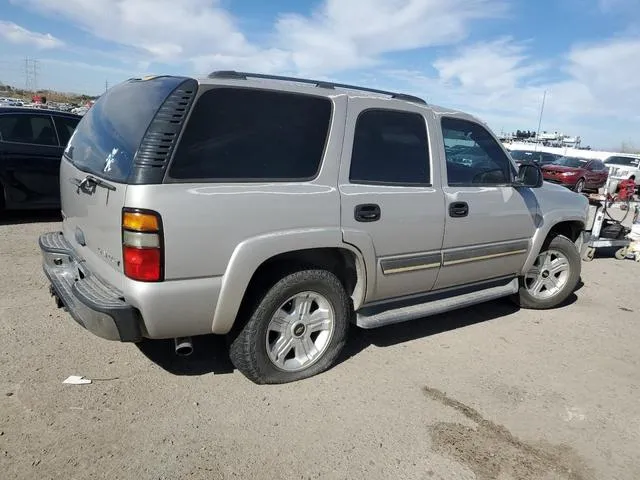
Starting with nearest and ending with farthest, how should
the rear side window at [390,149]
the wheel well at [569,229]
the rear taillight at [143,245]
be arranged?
1. the rear taillight at [143,245]
2. the rear side window at [390,149]
3. the wheel well at [569,229]

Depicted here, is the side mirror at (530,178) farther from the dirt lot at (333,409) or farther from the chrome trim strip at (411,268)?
the dirt lot at (333,409)

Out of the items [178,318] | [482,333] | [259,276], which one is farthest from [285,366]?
[482,333]

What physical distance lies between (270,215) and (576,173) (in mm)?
18947

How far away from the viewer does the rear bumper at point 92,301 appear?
2.69m

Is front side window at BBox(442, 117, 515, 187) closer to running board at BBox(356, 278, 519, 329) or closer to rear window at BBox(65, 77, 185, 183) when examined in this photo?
running board at BBox(356, 278, 519, 329)

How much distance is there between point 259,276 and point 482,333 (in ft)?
7.82

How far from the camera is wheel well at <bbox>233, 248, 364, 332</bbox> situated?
3078 millimetres

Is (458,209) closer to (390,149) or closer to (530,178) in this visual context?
(390,149)

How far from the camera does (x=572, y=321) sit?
499 centimetres

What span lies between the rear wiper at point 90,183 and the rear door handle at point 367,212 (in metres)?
1.48

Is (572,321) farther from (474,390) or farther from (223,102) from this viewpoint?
(223,102)

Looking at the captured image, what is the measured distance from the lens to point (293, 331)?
329 cm

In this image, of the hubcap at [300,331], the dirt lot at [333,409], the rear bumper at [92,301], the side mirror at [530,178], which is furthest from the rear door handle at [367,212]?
the side mirror at [530,178]

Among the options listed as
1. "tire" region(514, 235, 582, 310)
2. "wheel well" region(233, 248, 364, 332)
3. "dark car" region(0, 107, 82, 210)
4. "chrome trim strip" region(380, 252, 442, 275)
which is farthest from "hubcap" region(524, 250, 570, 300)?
"dark car" region(0, 107, 82, 210)
